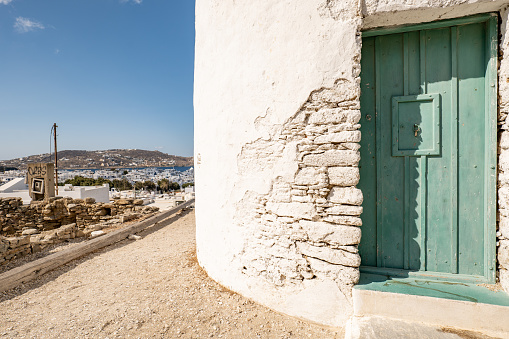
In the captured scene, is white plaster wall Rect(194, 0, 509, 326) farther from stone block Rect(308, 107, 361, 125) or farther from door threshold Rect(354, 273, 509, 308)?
door threshold Rect(354, 273, 509, 308)

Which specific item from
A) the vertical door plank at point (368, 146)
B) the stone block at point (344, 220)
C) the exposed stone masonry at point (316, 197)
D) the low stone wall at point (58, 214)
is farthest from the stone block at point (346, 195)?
the low stone wall at point (58, 214)

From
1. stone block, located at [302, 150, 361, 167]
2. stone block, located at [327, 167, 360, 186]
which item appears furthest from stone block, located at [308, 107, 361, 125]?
stone block, located at [327, 167, 360, 186]

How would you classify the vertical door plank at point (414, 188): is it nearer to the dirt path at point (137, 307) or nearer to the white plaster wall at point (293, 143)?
the white plaster wall at point (293, 143)

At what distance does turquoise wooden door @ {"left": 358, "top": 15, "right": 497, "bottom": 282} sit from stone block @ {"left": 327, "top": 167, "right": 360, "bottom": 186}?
382 millimetres

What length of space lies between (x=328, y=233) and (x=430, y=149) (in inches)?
53.7

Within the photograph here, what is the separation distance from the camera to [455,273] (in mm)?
2387

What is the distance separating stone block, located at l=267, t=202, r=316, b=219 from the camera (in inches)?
96.1

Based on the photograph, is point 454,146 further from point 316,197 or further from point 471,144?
point 316,197

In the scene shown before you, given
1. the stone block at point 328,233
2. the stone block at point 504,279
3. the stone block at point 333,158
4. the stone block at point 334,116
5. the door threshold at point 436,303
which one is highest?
the stone block at point 334,116

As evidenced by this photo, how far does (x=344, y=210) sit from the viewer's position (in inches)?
91.7

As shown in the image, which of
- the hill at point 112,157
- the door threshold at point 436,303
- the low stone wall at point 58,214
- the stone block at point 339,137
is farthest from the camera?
the hill at point 112,157

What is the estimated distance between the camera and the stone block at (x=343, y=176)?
2.30 m

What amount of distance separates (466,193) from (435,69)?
130 cm

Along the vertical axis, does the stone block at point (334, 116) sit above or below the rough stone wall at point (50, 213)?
above
